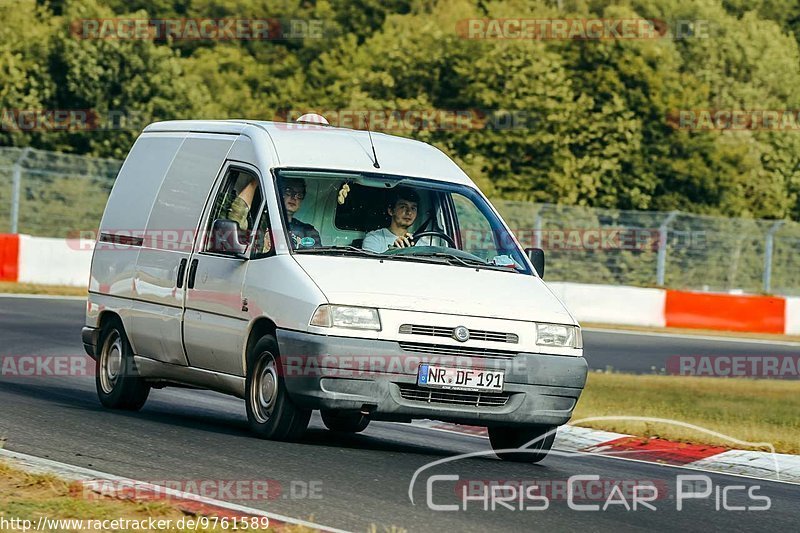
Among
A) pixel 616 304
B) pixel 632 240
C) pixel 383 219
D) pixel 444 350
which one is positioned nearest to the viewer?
pixel 444 350

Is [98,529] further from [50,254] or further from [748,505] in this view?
[50,254]

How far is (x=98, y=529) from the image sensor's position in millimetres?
6203

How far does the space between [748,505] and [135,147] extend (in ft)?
19.6

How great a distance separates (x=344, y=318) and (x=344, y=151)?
1.91 meters

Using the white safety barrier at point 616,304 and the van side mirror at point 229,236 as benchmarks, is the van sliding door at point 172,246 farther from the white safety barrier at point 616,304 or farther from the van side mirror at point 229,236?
the white safety barrier at point 616,304

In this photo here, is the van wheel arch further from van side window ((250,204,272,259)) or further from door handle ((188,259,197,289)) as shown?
door handle ((188,259,197,289))

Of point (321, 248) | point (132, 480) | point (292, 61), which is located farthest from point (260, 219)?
point (292, 61)

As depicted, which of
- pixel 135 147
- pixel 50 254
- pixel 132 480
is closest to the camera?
pixel 132 480

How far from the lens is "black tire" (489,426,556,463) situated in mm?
9586

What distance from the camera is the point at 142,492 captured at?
704cm

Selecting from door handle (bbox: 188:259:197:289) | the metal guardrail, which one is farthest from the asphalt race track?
the metal guardrail

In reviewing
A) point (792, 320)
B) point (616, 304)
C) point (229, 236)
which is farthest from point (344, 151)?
point (792, 320)

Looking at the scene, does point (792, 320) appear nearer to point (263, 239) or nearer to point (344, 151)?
point (344, 151)

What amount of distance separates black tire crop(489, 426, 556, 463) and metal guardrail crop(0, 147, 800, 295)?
20.7 metres
